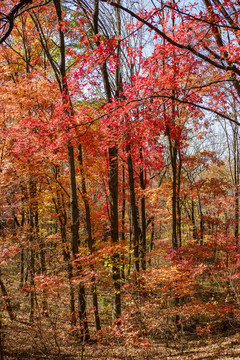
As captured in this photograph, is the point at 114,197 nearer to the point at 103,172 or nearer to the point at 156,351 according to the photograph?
the point at 103,172

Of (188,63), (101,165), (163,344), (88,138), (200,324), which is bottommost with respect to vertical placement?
(200,324)

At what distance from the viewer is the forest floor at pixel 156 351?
6473 millimetres

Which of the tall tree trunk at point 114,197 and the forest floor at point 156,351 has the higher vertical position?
the tall tree trunk at point 114,197

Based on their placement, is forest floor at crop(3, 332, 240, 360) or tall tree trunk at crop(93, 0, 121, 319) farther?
tall tree trunk at crop(93, 0, 121, 319)

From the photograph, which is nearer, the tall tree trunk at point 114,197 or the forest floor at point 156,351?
the forest floor at point 156,351

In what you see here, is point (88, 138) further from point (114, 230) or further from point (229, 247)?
point (229, 247)

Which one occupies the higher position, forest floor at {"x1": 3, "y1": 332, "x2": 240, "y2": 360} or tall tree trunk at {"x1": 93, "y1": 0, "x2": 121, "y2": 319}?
tall tree trunk at {"x1": 93, "y1": 0, "x2": 121, "y2": 319}

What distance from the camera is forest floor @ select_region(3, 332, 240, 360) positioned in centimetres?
647

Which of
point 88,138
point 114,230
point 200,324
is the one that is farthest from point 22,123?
point 200,324

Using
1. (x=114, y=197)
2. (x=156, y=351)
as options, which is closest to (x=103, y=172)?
(x=114, y=197)

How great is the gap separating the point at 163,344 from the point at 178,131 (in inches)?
316

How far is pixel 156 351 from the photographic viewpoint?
7395 millimetres

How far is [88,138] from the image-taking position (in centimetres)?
870

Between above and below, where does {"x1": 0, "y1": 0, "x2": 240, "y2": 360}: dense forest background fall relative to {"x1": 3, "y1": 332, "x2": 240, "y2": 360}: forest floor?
above
